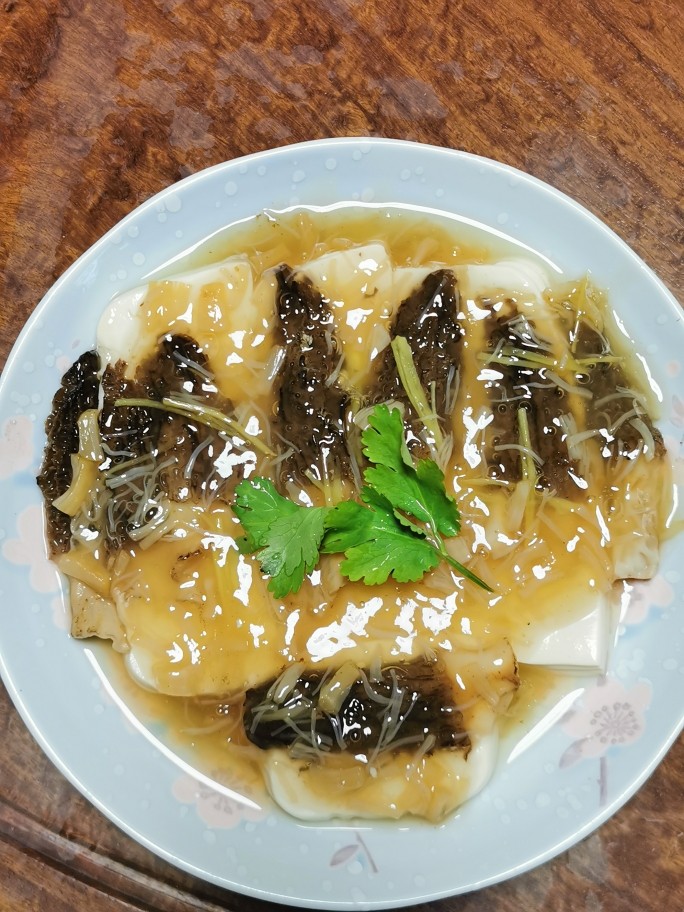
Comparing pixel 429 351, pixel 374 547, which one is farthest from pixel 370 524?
pixel 429 351

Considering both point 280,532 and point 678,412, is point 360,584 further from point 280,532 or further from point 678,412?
point 678,412

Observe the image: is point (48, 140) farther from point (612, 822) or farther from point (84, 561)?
point (612, 822)

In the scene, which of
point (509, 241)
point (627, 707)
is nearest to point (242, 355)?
point (509, 241)

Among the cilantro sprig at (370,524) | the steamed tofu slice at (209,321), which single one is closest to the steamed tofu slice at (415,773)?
the cilantro sprig at (370,524)

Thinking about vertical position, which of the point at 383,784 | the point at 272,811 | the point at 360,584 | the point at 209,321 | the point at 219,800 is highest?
the point at 209,321

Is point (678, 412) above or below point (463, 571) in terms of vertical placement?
above

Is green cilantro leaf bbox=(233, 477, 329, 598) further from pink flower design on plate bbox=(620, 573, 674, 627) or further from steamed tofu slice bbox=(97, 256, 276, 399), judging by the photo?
pink flower design on plate bbox=(620, 573, 674, 627)
